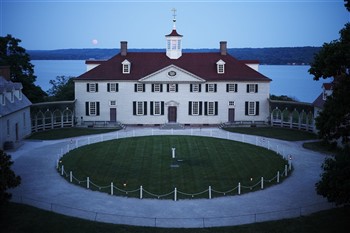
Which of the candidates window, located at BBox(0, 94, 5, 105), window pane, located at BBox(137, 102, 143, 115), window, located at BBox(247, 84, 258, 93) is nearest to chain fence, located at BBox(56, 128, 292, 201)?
window pane, located at BBox(137, 102, 143, 115)

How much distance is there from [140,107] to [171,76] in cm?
528

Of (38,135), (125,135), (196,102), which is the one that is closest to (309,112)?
(196,102)

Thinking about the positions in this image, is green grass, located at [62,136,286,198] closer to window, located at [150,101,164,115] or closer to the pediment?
window, located at [150,101,164,115]

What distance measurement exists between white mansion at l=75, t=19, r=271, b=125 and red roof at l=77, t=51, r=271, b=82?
0.39ft

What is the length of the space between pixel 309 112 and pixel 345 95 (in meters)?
25.6

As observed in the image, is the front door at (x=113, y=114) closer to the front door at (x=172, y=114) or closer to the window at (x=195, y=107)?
the front door at (x=172, y=114)

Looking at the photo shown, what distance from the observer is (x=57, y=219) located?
2180 centimetres

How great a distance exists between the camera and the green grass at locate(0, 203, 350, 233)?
2053 cm

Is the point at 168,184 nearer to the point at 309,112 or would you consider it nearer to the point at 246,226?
the point at 246,226

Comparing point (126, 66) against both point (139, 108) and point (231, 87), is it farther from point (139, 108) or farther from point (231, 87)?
point (231, 87)

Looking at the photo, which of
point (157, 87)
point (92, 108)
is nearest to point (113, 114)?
point (92, 108)

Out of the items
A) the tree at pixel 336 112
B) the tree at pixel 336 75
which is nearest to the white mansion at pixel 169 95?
the tree at pixel 336 112

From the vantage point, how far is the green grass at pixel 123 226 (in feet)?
67.4

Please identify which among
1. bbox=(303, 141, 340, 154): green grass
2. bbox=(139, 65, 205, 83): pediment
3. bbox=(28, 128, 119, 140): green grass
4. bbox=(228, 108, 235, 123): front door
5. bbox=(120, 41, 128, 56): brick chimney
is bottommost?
bbox=(303, 141, 340, 154): green grass
